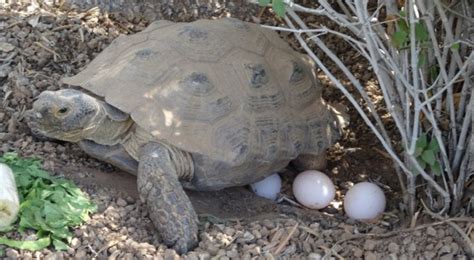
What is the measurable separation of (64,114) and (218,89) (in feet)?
2.29

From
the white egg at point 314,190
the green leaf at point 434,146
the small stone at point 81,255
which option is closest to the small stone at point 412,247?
the green leaf at point 434,146

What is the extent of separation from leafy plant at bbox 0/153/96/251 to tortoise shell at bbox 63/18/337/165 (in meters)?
0.46

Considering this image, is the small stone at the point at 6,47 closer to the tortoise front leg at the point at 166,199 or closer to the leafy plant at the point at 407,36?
the tortoise front leg at the point at 166,199

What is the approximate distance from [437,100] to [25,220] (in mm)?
1730

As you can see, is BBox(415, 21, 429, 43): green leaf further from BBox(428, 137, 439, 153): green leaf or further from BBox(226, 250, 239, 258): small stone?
BBox(226, 250, 239, 258): small stone

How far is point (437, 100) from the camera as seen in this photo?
343 centimetres

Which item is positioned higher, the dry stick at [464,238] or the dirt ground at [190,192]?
the dry stick at [464,238]

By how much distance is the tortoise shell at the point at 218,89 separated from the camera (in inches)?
143

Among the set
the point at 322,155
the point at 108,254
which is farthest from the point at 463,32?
the point at 108,254

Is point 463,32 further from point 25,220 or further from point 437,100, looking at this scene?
point 25,220

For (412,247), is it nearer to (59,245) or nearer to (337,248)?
(337,248)

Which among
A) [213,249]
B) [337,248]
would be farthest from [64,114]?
[337,248]

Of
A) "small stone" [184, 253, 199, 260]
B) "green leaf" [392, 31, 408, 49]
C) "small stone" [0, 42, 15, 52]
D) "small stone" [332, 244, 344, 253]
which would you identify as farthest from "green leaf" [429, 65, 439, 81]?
"small stone" [0, 42, 15, 52]

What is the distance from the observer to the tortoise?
11.8 feet
